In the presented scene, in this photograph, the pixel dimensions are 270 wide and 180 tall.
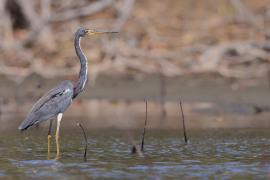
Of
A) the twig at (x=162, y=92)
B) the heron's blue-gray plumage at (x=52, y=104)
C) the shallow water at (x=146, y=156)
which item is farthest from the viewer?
the twig at (x=162, y=92)

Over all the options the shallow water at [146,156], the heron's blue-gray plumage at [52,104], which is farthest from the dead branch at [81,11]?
the heron's blue-gray plumage at [52,104]

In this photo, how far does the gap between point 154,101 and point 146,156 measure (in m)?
5.13

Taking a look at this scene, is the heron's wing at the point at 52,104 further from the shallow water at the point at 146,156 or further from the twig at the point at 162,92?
the twig at the point at 162,92

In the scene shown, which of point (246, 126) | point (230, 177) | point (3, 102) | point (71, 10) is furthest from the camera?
point (71, 10)

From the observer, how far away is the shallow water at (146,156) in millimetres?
8047

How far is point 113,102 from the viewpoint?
1449 cm

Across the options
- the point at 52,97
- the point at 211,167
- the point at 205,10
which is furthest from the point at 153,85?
the point at 211,167

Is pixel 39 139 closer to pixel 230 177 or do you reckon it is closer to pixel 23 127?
pixel 23 127

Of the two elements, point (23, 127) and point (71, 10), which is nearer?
point (23, 127)

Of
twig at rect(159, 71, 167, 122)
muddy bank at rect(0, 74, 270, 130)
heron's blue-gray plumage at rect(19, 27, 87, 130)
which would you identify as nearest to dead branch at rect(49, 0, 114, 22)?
muddy bank at rect(0, 74, 270, 130)

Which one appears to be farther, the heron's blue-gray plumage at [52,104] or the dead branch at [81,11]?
the dead branch at [81,11]

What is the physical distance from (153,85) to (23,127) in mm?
5930

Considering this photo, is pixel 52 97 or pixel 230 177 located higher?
pixel 52 97

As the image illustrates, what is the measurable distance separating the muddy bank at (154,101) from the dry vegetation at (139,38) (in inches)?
9.2
